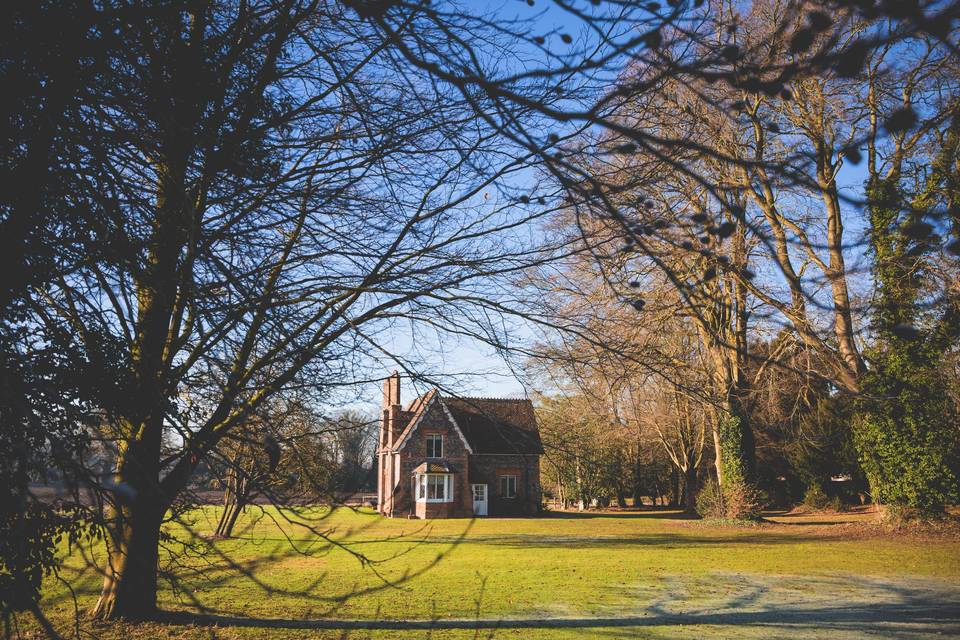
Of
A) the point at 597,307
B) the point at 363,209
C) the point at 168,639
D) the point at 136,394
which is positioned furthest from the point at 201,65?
the point at 168,639

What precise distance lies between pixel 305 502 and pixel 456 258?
151 inches

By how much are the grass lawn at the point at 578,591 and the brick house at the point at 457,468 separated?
15793 mm

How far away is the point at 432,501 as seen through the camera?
110ft

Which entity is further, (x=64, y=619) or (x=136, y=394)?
(x=64, y=619)

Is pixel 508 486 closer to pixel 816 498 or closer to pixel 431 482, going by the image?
pixel 431 482

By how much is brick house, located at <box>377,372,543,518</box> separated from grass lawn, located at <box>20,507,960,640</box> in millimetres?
15793

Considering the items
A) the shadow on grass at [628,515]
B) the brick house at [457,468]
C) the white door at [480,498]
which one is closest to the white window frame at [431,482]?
the brick house at [457,468]

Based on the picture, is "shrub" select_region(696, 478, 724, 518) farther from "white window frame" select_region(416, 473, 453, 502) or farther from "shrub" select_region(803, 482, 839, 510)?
"white window frame" select_region(416, 473, 453, 502)

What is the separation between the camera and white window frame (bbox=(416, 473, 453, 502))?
33.5 m

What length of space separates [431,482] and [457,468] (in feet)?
5.54

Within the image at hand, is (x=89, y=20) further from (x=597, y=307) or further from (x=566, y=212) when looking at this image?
(x=597, y=307)

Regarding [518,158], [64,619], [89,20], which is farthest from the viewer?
[64,619]

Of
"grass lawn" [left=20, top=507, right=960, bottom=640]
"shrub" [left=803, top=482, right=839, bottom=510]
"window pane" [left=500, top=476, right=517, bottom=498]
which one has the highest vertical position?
"window pane" [left=500, top=476, right=517, bottom=498]

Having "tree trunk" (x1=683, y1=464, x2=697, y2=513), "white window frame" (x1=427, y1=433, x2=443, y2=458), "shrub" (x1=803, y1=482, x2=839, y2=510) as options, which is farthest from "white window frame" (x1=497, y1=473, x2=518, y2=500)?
"shrub" (x1=803, y1=482, x2=839, y2=510)
